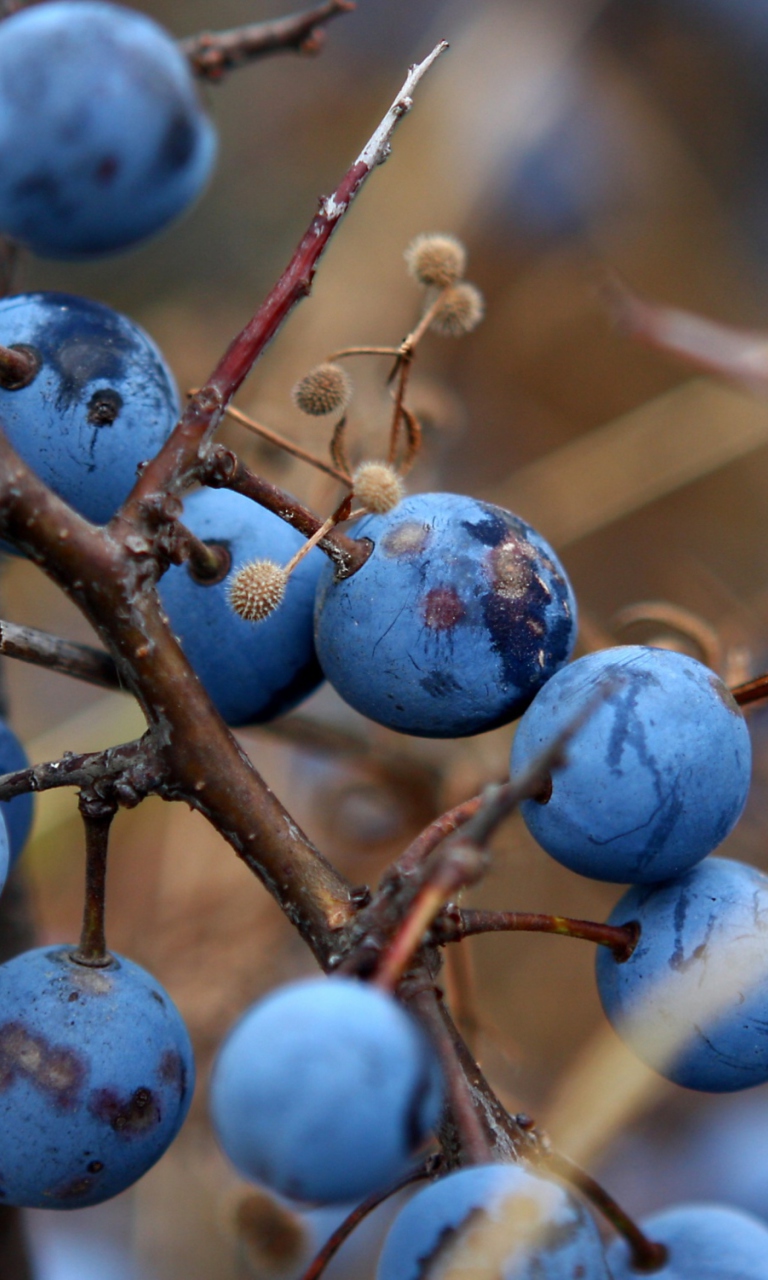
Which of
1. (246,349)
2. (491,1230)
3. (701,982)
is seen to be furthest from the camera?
(701,982)

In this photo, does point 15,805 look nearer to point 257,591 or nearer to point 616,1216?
point 257,591

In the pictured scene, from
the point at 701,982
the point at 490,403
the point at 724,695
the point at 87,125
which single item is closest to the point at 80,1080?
the point at 701,982

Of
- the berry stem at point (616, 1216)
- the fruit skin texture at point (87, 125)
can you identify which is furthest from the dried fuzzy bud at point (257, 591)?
the fruit skin texture at point (87, 125)

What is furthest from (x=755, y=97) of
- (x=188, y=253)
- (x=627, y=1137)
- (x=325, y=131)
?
(x=627, y=1137)

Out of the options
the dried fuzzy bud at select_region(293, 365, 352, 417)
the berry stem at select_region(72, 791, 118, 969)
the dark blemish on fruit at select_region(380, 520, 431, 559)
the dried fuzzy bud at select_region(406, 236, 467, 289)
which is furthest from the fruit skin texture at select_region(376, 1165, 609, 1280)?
the dried fuzzy bud at select_region(406, 236, 467, 289)

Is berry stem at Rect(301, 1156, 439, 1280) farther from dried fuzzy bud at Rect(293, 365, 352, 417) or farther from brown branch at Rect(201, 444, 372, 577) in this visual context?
dried fuzzy bud at Rect(293, 365, 352, 417)

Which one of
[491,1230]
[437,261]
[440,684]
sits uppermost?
[437,261]

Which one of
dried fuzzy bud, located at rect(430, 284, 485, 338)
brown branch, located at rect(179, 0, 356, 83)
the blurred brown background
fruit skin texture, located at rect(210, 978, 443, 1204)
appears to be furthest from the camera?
the blurred brown background
